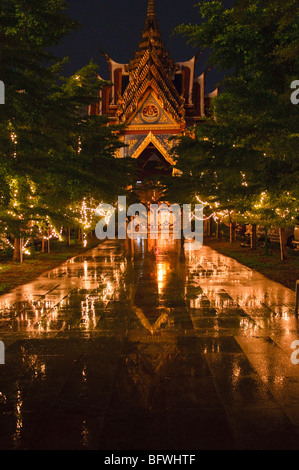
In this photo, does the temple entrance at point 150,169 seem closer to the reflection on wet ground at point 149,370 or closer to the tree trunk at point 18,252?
the tree trunk at point 18,252

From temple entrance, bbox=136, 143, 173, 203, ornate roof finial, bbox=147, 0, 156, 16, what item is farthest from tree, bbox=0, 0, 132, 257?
ornate roof finial, bbox=147, 0, 156, 16

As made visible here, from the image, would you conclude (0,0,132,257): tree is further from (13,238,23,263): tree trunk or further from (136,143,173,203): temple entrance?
(136,143,173,203): temple entrance

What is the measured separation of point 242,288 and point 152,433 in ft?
27.3

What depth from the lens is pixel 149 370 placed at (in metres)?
5.72

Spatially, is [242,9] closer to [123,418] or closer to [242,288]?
[242,288]

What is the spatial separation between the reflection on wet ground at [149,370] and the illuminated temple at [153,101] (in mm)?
30097

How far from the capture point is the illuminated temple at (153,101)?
40594 mm

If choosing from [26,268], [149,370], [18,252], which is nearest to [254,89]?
[149,370]

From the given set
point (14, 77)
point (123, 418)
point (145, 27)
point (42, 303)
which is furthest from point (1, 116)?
point (145, 27)

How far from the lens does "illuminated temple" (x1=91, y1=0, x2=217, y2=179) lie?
4059 centimetres

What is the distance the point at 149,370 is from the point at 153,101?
3789 cm

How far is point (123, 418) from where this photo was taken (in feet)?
14.3

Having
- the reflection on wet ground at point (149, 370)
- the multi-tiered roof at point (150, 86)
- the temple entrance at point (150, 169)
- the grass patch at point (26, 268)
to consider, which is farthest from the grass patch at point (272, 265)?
the multi-tiered roof at point (150, 86)

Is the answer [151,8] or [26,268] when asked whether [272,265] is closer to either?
[26,268]
